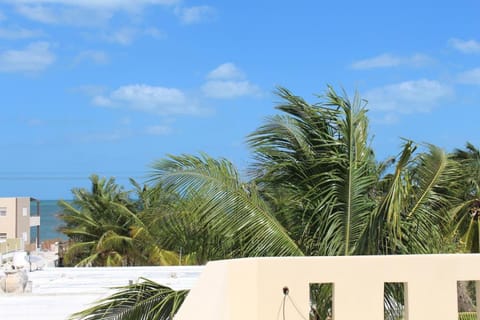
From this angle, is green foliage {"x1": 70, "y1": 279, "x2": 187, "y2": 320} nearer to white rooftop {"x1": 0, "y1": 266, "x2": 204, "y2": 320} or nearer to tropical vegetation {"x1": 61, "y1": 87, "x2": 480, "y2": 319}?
tropical vegetation {"x1": 61, "y1": 87, "x2": 480, "y2": 319}

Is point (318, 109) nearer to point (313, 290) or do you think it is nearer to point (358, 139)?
point (358, 139)

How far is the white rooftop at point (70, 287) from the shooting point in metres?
13.1

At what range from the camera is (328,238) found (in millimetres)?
6469

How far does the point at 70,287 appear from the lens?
16.5m

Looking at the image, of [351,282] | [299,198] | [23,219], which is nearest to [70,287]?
[299,198]

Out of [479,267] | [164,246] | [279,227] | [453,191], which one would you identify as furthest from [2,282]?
[479,267]

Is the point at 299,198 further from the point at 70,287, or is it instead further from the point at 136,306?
the point at 70,287

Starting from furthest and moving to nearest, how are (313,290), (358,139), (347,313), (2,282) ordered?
(2,282) → (358,139) → (313,290) → (347,313)

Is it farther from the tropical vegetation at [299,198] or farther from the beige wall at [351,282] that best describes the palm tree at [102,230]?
Answer: the beige wall at [351,282]

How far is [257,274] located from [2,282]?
12.5 metres

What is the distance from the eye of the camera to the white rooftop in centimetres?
1311

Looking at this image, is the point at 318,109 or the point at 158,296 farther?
the point at 318,109

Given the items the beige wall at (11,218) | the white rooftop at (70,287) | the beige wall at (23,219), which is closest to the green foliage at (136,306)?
the white rooftop at (70,287)

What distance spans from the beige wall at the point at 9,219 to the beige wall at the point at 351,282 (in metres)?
46.2
